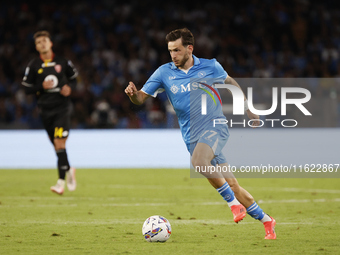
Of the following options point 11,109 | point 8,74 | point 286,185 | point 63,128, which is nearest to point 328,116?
point 286,185

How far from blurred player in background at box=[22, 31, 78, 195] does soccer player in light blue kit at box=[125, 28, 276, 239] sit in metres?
3.92

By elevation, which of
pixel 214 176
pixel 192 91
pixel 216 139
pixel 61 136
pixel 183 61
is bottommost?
pixel 61 136

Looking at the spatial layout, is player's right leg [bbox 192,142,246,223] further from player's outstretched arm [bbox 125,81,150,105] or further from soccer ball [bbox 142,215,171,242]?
player's outstretched arm [bbox 125,81,150,105]

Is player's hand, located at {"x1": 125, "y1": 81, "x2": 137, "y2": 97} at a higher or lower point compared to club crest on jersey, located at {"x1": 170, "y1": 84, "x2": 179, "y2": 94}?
higher

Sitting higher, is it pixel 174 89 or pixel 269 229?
pixel 174 89

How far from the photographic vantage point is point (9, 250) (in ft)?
17.2

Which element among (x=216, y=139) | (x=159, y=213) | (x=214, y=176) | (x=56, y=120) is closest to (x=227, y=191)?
(x=214, y=176)

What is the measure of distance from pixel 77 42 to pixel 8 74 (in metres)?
2.67

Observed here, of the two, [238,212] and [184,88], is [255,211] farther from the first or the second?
[184,88]

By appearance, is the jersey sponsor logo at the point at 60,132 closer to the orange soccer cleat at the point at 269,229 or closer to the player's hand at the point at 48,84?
the player's hand at the point at 48,84

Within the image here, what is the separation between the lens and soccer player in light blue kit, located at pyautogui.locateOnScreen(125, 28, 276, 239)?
18.6 ft

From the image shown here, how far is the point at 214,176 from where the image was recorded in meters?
5.59

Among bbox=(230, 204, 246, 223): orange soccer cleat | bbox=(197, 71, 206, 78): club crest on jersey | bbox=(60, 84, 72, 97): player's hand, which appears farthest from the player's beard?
bbox=(60, 84, 72, 97): player's hand

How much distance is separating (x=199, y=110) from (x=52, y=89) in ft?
14.5
